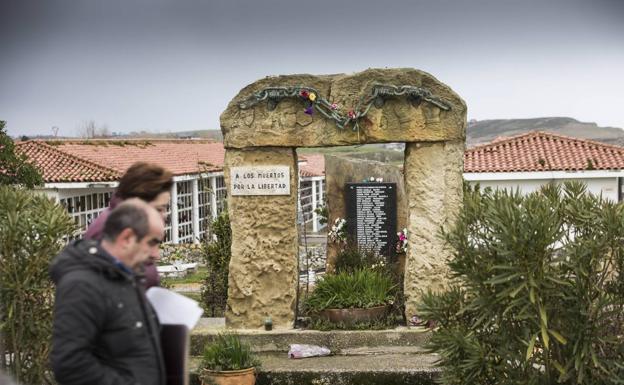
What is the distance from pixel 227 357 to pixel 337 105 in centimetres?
357

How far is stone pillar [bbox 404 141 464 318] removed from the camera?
34.0ft

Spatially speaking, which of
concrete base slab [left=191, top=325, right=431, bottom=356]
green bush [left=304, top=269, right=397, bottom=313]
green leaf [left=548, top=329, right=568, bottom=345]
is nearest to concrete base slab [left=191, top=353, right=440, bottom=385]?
concrete base slab [left=191, top=325, right=431, bottom=356]

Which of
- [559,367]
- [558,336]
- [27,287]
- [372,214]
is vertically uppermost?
[27,287]

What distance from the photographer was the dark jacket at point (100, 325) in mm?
3277

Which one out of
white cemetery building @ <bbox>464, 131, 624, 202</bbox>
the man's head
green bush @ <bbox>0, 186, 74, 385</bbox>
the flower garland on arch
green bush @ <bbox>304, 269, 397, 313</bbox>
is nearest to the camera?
the man's head

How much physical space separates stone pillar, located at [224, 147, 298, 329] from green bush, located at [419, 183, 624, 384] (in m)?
3.97

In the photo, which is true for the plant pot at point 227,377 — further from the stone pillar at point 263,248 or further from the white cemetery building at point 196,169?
the white cemetery building at point 196,169

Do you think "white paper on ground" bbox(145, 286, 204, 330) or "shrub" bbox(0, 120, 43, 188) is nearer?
"white paper on ground" bbox(145, 286, 204, 330)

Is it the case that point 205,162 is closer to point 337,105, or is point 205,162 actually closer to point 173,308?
point 337,105

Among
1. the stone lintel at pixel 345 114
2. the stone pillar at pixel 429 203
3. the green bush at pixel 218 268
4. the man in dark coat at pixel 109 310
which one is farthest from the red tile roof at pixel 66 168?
the man in dark coat at pixel 109 310

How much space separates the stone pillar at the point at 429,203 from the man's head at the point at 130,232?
23.6ft

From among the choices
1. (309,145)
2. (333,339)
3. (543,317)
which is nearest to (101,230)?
(543,317)

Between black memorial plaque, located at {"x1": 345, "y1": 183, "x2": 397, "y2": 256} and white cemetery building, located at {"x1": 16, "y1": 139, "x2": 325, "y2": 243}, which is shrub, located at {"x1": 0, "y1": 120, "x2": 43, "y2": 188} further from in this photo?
black memorial plaque, located at {"x1": 345, "y1": 183, "x2": 397, "y2": 256}

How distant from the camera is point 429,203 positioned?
10445 millimetres
